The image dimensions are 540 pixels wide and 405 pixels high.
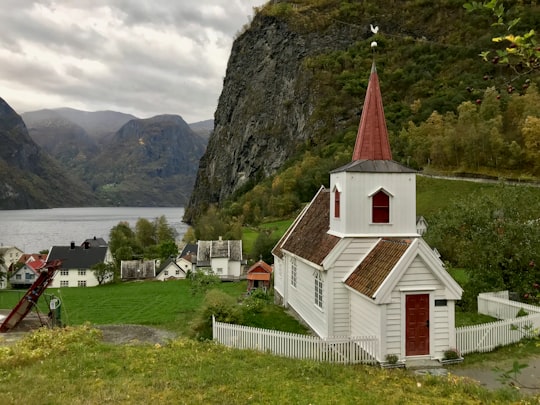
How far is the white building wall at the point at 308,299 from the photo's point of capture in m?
19.1

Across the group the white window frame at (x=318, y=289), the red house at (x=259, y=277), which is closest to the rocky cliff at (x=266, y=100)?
the red house at (x=259, y=277)

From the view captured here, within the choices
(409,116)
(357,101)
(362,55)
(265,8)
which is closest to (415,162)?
(409,116)

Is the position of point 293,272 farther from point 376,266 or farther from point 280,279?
point 376,266

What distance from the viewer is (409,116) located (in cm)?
10612

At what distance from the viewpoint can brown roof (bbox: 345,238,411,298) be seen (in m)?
16.3

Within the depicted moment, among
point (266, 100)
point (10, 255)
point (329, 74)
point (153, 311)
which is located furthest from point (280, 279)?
point (266, 100)

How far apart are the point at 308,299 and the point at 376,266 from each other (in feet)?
19.4

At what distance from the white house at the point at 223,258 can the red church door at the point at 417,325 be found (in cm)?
5364

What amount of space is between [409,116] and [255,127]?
5271 cm

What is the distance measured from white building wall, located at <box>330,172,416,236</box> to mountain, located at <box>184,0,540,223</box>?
7424cm

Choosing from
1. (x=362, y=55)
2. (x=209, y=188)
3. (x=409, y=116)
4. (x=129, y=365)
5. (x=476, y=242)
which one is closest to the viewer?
(x=129, y=365)

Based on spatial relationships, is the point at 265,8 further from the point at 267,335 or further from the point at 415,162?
the point at 267,335

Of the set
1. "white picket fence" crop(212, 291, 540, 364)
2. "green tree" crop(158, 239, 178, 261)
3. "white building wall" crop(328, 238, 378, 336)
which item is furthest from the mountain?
"white picket fence" crop(212, 291, 540, 364)

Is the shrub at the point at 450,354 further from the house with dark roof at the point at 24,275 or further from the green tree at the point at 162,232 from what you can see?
the green tree at the point at 162,232
